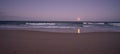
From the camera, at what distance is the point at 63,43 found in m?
5.78

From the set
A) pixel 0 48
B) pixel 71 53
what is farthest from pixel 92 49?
pixel 0 48

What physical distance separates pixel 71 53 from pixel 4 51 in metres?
2.07

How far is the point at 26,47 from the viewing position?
512 centimetres

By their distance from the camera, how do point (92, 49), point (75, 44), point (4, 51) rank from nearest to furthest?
point (4, 51)
point (92, 49)
point (75, 44)

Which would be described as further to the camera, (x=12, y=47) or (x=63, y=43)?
(x=63, y=43)

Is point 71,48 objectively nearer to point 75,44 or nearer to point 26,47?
point 75,44

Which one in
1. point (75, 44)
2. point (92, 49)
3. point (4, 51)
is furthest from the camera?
point (75, 44)

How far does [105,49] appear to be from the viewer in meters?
5.04

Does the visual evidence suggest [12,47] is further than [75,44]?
No

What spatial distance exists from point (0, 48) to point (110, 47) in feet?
12.2

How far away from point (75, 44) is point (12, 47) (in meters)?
2.26

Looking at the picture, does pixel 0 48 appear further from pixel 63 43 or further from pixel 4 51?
pixel 63 43

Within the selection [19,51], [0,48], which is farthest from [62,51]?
[0,48]

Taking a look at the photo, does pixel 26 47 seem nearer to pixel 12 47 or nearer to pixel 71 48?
pixel 12 47
